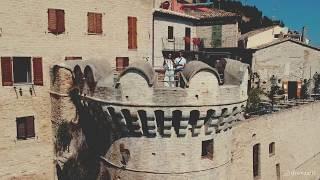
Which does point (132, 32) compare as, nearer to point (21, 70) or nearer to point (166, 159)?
point (21, 70)

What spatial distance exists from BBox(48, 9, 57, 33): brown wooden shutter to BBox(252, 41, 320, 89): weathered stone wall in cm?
1654

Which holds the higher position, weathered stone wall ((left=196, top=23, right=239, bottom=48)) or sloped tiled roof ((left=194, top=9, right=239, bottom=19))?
sloped tiled roof ((left=194, top=9, right=239, bottom=19))

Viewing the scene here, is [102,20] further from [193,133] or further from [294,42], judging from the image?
[294,42]

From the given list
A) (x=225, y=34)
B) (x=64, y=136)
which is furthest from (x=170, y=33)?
(x=64, y=136)

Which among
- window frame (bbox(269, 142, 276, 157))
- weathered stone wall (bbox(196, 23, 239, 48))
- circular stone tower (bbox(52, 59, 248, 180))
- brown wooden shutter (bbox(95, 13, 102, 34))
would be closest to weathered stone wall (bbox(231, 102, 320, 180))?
window frame (bbox(269, 142, 276, 157))

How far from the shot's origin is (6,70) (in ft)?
62.8

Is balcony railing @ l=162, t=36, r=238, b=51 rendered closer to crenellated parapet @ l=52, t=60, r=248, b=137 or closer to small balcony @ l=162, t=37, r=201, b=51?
small balcony @ l=162, t=37, r=201, b=51

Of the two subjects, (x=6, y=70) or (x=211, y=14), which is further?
(x=211, y=14)

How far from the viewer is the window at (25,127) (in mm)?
20109

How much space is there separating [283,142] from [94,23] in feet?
44.9

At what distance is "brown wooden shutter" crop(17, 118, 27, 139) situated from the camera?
791 inches

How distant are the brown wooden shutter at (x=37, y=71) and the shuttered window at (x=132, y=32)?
6161 millimetres

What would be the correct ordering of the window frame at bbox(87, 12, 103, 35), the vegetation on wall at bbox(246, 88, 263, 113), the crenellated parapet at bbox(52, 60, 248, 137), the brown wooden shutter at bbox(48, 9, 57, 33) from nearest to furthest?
the crenellated parapet at bbox(52, 60, 248, 137), the brown wooden shutter at bbox(48, 9, 57, 33), the window frame at bbox(87, 12, 103, 35), the vegetation on wall at bbox(246, 88, 263, 113)

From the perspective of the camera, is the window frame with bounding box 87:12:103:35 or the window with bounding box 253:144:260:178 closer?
the window frame with bounding box 87:12:103:35
